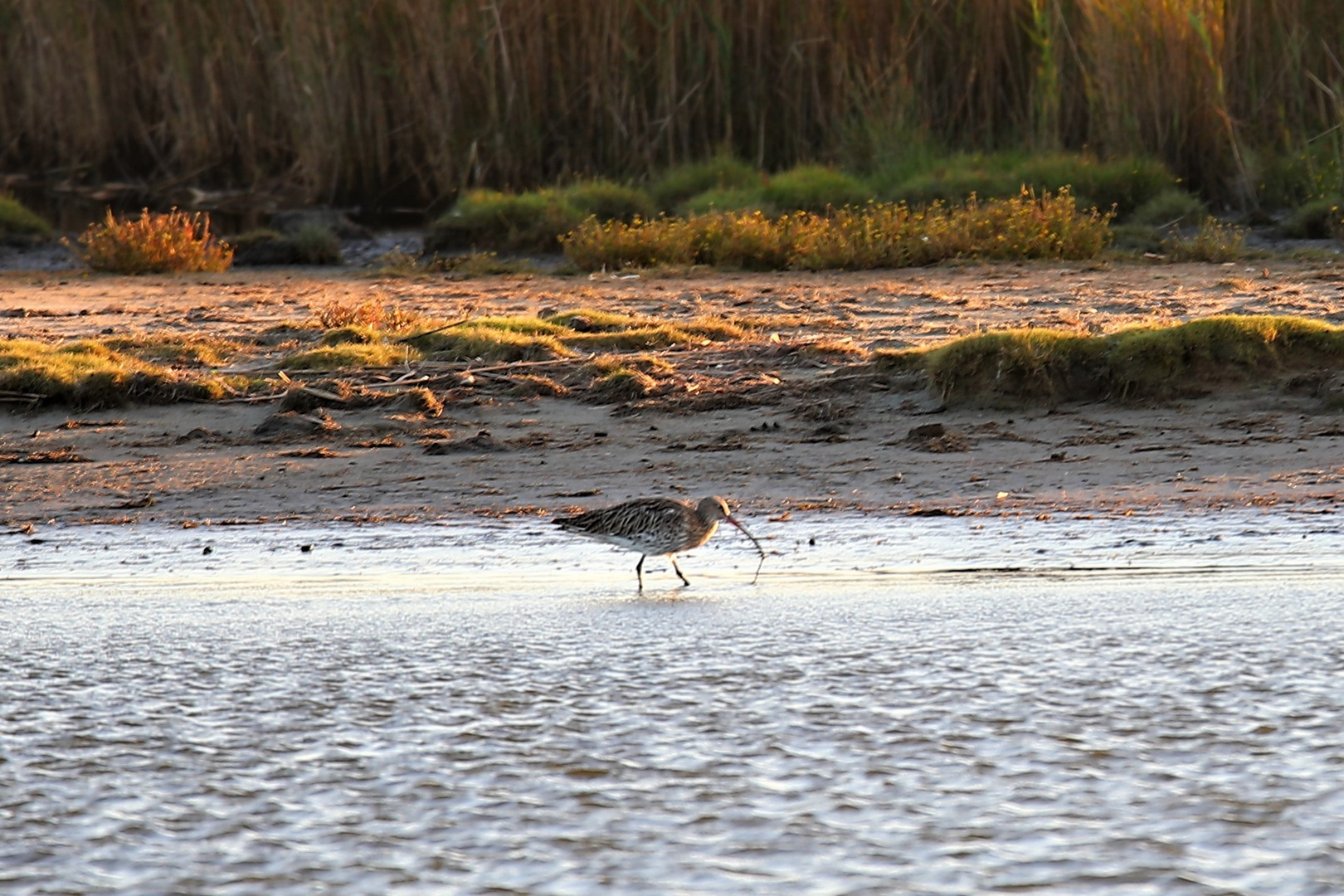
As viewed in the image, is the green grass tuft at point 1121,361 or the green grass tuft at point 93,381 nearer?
the green grass tuft at point 1121,361

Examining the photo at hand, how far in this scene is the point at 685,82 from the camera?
62.6ft

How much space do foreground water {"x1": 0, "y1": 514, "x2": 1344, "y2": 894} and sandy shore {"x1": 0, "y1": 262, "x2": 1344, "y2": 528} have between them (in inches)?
28.2

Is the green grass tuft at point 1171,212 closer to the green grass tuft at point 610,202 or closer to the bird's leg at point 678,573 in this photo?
the green grass tuft at point 610,202

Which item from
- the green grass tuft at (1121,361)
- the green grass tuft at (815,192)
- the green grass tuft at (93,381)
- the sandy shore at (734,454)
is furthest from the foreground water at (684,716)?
the green grass tuft at (815,192)

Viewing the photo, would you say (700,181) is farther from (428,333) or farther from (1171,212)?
(428,333)

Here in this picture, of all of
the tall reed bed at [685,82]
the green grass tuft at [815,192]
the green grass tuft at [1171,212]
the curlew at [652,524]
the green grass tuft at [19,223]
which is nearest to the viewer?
the curlew at [652,524]

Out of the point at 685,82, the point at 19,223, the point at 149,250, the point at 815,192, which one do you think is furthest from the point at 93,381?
the point at 685,82

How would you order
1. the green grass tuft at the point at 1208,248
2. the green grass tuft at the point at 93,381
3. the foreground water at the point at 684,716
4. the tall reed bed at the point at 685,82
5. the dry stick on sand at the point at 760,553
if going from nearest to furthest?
the foreground water at the point at 684,716 → the dry stick on sand at the point at 760,553 → the green grass tuft at the point at 93,381 → the green grass tuft at the point at 1208,248 → the tall reed bed at the point at 685,82

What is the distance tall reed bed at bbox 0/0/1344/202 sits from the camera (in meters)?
17.7

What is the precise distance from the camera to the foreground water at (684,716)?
13.4 ft

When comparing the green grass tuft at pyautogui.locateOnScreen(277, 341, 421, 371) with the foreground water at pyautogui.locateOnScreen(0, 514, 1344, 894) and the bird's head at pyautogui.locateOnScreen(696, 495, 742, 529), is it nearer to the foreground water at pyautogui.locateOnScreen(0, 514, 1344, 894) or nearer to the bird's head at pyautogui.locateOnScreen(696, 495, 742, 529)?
the foreground water at pyautogui.locateOnScreen(0, 514, 1344, 894)

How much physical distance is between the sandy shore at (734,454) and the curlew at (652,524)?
1274mm

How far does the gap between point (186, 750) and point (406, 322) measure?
738 cm

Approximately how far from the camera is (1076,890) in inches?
151
